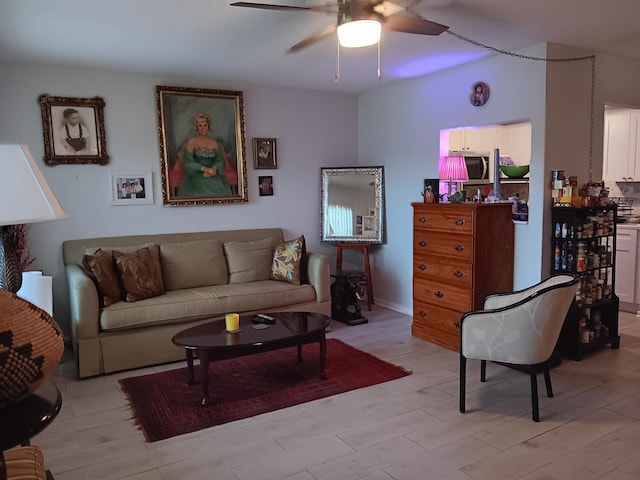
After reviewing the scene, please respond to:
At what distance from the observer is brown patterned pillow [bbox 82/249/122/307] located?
12.5ft

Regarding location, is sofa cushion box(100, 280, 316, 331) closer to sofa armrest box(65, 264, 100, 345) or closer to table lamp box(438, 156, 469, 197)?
sofa armrest box(65, 264, 100, 345)

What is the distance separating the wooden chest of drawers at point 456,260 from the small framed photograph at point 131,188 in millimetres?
2525

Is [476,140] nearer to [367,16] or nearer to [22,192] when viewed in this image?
[367,16]

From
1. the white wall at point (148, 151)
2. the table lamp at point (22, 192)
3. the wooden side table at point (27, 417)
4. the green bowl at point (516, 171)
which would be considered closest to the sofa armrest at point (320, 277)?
the white wall at point (148, 151)

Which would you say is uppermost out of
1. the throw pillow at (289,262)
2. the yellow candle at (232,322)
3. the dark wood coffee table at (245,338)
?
the throw pillow at (289,262)

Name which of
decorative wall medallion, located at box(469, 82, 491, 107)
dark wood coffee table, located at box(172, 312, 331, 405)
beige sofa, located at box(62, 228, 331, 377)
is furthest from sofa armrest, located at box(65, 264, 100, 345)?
decorative wall medallion, located at box(469, 82, 491, 107)

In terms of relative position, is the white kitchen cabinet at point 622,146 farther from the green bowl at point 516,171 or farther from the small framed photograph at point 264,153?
the small framed photograph at point 264,153

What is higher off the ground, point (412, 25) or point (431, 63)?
point (431, 63)

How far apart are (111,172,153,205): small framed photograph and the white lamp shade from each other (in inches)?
127

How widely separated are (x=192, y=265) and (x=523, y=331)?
9.64 ft

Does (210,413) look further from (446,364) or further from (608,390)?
(608,390)

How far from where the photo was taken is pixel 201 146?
4.90 m

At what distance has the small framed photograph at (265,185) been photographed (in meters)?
5.30

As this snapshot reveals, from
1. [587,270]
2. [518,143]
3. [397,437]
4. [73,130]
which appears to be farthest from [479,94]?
[73,130]
